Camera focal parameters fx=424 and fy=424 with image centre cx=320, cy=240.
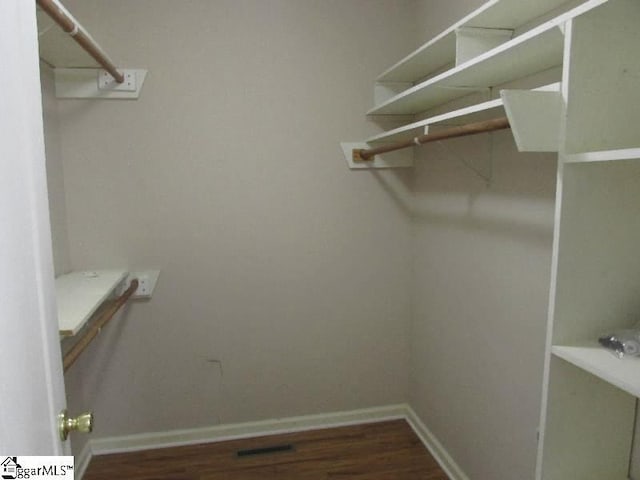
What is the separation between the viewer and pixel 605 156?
832 mm

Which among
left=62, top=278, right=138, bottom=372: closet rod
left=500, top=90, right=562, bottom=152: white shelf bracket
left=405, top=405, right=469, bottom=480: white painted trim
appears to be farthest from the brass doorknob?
left=405, top=405, right=469, bottom=480: white painted trim

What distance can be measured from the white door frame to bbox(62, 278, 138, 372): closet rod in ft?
1.35

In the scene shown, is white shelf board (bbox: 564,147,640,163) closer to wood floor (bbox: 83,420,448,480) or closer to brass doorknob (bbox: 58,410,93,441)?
brass doorknob (bbox: 58,410,93,441)

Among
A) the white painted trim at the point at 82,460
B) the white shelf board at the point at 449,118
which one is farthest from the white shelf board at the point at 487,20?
the white painted trim at the point at 82,460

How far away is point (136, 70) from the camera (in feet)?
6.77

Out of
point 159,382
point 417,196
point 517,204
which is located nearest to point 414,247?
point 417,196

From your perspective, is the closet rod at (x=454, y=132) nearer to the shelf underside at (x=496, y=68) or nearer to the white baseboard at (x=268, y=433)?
the shelf underside at (x=496, y=68)

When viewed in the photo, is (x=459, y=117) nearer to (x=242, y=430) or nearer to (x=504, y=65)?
(x=504, y=65)

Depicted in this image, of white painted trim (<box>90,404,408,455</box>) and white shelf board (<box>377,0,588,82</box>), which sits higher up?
white shelf board (<box>377,0,588,82</box>)

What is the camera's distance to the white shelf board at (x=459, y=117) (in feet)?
3.91

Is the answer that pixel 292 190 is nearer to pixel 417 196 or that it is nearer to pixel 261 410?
pixel 417 196

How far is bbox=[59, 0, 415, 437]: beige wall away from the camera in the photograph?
210 centimetres

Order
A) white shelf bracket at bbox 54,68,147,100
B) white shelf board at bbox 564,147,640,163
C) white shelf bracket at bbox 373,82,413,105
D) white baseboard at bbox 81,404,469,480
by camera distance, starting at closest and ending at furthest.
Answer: white shelf board at bbox 564,147,640,163, white shelf bracket at bbox 54,68,147,100, white baseboard at bbox 81,404,469,480, white shelf bracket at bbox 373,82,413,105

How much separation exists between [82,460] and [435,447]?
5.84 ft
